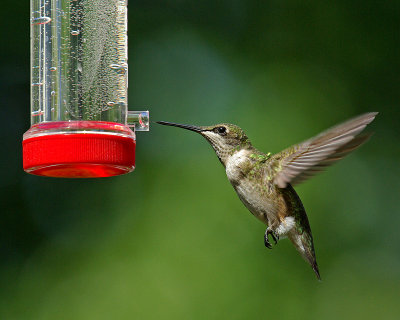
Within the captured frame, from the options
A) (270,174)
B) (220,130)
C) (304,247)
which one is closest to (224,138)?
(220,130)

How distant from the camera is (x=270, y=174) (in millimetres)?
4215

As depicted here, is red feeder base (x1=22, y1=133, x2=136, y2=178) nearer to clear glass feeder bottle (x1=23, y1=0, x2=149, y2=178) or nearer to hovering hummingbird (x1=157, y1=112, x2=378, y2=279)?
clear glass feeder bottle (x1=23, y1=0, x2=149, y2=178)

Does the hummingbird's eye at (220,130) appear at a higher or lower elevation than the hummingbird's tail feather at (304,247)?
higher

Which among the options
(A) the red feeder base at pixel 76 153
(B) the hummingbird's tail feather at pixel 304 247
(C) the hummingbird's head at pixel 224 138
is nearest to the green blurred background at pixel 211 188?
(B) the hummingbird's tail feather at pixel 304 247

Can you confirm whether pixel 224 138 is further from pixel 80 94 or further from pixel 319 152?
pixel 80 94

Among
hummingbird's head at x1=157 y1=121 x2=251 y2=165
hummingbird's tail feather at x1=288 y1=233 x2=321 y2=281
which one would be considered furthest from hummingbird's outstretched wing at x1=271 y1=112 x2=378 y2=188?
hummingbird's tail feather at x1=288 y1=233 x2=321 y2=281

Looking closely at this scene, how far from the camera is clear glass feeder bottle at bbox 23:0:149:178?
3.79 metres

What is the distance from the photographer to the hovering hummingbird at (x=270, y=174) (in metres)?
4.01

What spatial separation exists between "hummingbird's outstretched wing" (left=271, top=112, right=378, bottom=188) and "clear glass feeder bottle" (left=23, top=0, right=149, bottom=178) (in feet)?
2.50

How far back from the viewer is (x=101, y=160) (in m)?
3.78

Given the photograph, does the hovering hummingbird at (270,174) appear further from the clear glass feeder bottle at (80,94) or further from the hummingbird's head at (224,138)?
the clear glass feeder bottle at (80,94)

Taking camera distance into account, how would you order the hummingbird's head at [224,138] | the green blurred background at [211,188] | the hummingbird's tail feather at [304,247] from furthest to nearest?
the green blurred background at [211,188]
the hummingbird's tail feather at [304,247]
the hummingbird's head at [224,138]

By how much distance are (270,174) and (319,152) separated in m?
0.43

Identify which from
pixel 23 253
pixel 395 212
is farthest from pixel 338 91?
pixel 23 253
